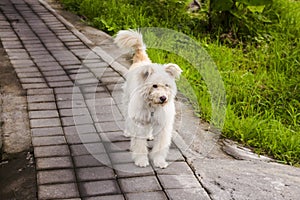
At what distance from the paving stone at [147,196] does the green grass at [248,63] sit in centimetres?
134

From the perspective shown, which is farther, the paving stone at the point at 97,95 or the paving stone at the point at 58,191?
the paving stone at the point at 97,95

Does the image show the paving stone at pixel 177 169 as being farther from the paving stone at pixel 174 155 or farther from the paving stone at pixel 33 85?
the paving stone at pixel 33 85

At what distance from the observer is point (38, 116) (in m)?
4.76

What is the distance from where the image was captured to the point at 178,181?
3.71 meters

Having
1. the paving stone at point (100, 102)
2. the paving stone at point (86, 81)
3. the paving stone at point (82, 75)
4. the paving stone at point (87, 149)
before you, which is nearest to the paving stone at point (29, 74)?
the paving stone at point (82, 75)

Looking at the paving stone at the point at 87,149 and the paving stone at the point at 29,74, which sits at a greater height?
the paving stone at the point at 87,149

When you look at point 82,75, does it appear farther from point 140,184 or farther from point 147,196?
point 147,196

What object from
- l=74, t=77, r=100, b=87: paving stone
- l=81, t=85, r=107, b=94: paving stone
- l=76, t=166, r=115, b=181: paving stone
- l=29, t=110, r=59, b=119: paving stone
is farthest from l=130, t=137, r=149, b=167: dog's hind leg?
l=74, t=77, r=100, b=87: paving stone

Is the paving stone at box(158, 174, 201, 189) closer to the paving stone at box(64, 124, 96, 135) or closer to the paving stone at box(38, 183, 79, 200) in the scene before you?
the paving stone at box(38, 183, 79, 200)

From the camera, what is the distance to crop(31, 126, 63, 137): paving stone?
439 centimetres

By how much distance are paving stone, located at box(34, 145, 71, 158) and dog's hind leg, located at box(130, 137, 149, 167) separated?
0.57 metres

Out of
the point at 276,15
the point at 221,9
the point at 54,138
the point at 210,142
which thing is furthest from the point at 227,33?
the point at 54,138

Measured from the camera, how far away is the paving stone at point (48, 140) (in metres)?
4.21

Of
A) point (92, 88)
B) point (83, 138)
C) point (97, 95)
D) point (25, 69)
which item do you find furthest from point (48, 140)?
point (25, 69)
